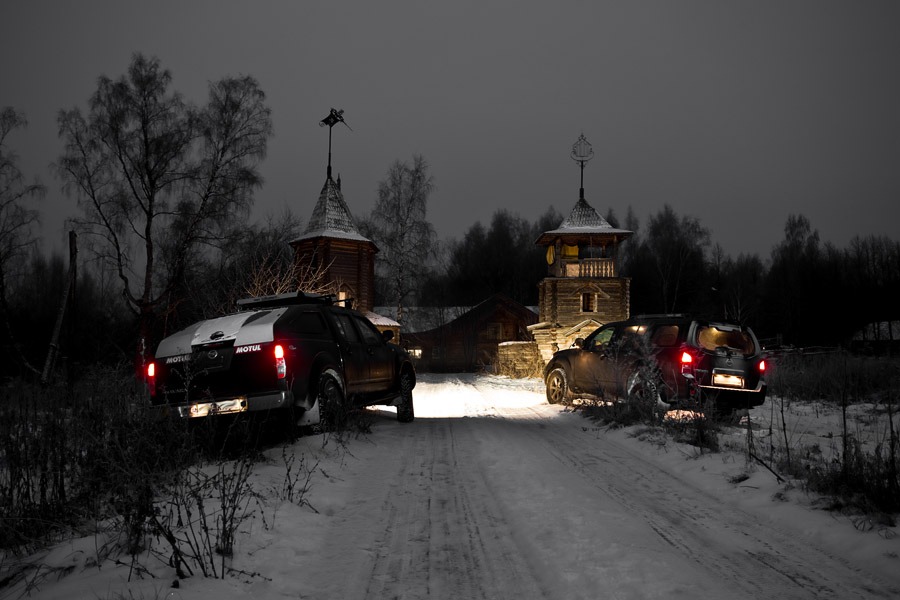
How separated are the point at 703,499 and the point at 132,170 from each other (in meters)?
25.3

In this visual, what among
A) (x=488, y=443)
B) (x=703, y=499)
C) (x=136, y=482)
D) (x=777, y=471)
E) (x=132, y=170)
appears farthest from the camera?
(x=132, y=170)

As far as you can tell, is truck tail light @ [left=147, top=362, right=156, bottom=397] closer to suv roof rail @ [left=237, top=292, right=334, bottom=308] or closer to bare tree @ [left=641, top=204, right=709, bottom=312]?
suv roof rail @ [left=237, top=292, right=334, bottom=308]

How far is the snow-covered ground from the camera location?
115 inches

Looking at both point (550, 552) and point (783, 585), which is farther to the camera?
point (550, 552)

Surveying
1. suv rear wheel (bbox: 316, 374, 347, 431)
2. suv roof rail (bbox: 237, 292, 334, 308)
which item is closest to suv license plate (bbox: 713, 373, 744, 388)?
suv rear wheel (bbox: 316, 374, 347, 431)

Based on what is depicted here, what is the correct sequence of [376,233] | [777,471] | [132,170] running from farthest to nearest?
[376,233] → [132,170] → [777,471]

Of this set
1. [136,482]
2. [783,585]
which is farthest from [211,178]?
[783,585]

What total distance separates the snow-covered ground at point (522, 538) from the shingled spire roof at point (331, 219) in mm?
26528

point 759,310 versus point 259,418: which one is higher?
point 759,310

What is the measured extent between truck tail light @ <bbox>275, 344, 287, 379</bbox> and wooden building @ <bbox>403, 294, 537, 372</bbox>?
40125 mm

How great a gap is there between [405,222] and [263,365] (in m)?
29.8

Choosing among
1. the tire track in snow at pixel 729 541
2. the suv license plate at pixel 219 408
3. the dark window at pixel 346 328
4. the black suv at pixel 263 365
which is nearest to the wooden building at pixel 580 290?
the dark window at pixel 346 328

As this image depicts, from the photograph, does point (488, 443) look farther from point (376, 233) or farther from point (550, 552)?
point (376, 233)

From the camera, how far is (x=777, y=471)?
16.7 feet
